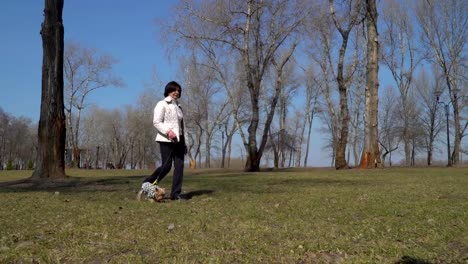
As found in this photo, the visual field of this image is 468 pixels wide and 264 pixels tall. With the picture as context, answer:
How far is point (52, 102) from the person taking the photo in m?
11.4

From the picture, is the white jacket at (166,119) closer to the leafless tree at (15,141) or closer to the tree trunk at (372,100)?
the tree trunk at (372,100)

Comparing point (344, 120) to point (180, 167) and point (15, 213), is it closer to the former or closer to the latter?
point (180, 167)

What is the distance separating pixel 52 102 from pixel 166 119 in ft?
19.3

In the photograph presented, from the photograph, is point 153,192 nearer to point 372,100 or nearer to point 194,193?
point 194,193

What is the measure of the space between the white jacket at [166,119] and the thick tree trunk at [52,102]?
5.65 meters

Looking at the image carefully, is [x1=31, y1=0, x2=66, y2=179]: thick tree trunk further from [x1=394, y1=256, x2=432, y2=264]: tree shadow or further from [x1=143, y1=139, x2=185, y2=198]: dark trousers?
[x1=394, y1=256, x2=432, y2=264]: tree shadow

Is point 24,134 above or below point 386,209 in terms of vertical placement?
above

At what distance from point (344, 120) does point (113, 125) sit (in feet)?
176

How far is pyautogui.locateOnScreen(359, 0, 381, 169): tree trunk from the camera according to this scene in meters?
20.2

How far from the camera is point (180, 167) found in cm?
698

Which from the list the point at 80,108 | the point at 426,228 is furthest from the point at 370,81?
the point at 80,108

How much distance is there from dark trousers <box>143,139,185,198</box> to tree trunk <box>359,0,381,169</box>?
14.8 meters

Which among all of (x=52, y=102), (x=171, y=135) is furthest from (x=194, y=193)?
A: (x=52, y=102)

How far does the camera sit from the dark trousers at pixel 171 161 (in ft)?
22.4
